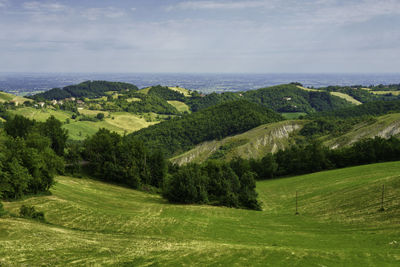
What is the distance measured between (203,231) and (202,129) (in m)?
155

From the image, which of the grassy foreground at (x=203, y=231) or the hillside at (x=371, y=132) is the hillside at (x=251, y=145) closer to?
the hillside at (x=371, y=132)

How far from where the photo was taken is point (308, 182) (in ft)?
225

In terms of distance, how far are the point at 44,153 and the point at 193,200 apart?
29005mm

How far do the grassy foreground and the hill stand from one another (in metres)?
119

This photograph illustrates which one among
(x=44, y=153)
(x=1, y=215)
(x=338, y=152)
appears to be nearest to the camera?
(x=1, y=215)

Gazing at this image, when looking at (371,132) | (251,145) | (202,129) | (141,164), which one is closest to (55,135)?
(141,164)

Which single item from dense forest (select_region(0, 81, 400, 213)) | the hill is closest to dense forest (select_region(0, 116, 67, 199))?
dense forest (select_region(0, 81, 400, 213))

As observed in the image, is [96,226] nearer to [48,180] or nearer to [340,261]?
[48,180]

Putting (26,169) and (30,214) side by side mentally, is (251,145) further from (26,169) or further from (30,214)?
(30,214)

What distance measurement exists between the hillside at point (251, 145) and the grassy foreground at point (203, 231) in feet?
236

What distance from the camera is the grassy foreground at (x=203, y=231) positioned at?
2256cm

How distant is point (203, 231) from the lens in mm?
34438

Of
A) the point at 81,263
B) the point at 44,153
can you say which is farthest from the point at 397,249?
the point at 44,153

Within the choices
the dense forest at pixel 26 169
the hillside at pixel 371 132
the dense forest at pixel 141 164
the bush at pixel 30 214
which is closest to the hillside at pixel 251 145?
the hillside at pixel 371 132
